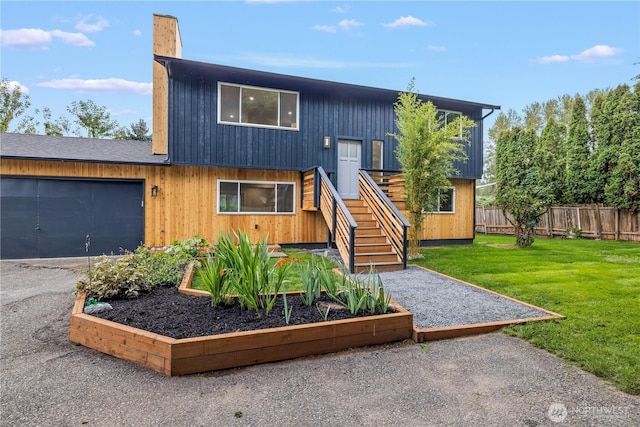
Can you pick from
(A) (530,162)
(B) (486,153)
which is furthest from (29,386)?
(B) (486,153)

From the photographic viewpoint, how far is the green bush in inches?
157

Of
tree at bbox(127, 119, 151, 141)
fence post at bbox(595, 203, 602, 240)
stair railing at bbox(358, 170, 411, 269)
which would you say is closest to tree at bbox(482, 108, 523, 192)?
fence post at bbox(595, 203, 602, 240)

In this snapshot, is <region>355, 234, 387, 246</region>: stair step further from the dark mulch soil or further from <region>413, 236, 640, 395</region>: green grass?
the dark mulch soil

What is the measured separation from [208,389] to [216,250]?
160 cm

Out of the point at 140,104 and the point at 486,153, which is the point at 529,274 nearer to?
the point at 140,104

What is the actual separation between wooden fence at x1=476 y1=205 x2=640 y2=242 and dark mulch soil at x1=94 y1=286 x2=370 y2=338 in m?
13.7

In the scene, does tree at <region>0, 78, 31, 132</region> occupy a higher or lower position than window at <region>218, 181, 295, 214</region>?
higher

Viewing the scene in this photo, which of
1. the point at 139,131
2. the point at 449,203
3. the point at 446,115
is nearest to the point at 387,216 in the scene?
the point at 449,203

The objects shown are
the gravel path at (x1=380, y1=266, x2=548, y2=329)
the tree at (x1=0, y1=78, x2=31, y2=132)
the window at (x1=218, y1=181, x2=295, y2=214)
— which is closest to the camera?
the gravel path at (x1=380, y1=266, x2=548, y2=329)

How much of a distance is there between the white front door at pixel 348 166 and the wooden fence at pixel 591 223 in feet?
31.9

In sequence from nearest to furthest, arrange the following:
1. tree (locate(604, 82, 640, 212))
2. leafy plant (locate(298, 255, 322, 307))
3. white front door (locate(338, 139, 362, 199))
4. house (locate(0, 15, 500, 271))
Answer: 1. leafy plant (locate(298, 255, 322, 307))
2. house (locate(0, 15, 500, 271))
3. white front door (locate(338, 139, 362, 199))
4. tree (locate(604, 82, 640, 212))

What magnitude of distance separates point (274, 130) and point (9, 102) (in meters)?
20.2

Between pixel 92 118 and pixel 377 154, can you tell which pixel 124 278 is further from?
pixel 92 118

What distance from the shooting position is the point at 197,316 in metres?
3.31
